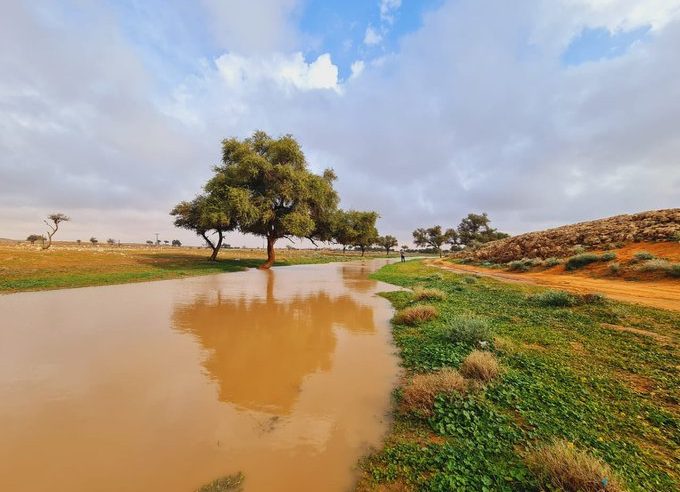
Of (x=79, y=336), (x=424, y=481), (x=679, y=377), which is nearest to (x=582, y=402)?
(x=679, y=377)

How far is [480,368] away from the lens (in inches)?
209

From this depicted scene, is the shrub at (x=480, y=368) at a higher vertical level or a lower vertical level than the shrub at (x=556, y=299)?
lower

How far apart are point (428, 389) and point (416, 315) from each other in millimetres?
5182

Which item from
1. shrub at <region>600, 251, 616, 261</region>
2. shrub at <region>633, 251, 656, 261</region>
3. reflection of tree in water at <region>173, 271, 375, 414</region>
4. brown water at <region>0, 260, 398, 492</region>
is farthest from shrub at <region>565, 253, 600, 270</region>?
brown water at <region>0, 260, 398, 492</region>

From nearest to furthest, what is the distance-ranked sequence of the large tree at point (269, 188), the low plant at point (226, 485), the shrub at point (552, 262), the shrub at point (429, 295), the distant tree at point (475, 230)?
the low plant at point (226, 485) < the shrub at point (429, 295) < the shrub at point (552, 262) < the large tree at point (269, 188) < the distant tree at point (475, 230)

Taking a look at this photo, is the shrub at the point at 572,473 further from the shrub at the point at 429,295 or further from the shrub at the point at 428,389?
the shrub at the point at 429,295

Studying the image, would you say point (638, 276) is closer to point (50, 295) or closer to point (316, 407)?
point (316, 407)

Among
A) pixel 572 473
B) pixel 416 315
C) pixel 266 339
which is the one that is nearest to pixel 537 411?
pixel 572 473

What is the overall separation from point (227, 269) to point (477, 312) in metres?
26.4

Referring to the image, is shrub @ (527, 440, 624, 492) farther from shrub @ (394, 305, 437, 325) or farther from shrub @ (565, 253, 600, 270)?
shrub @ (565, 253, 600, 270)

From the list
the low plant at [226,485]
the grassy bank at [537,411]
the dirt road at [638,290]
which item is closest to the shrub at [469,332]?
the grassy bank at [537,411]

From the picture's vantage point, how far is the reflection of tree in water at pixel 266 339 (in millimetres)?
5251

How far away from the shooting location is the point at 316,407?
4.71 m

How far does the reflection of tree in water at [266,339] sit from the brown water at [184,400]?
4 centimetres
